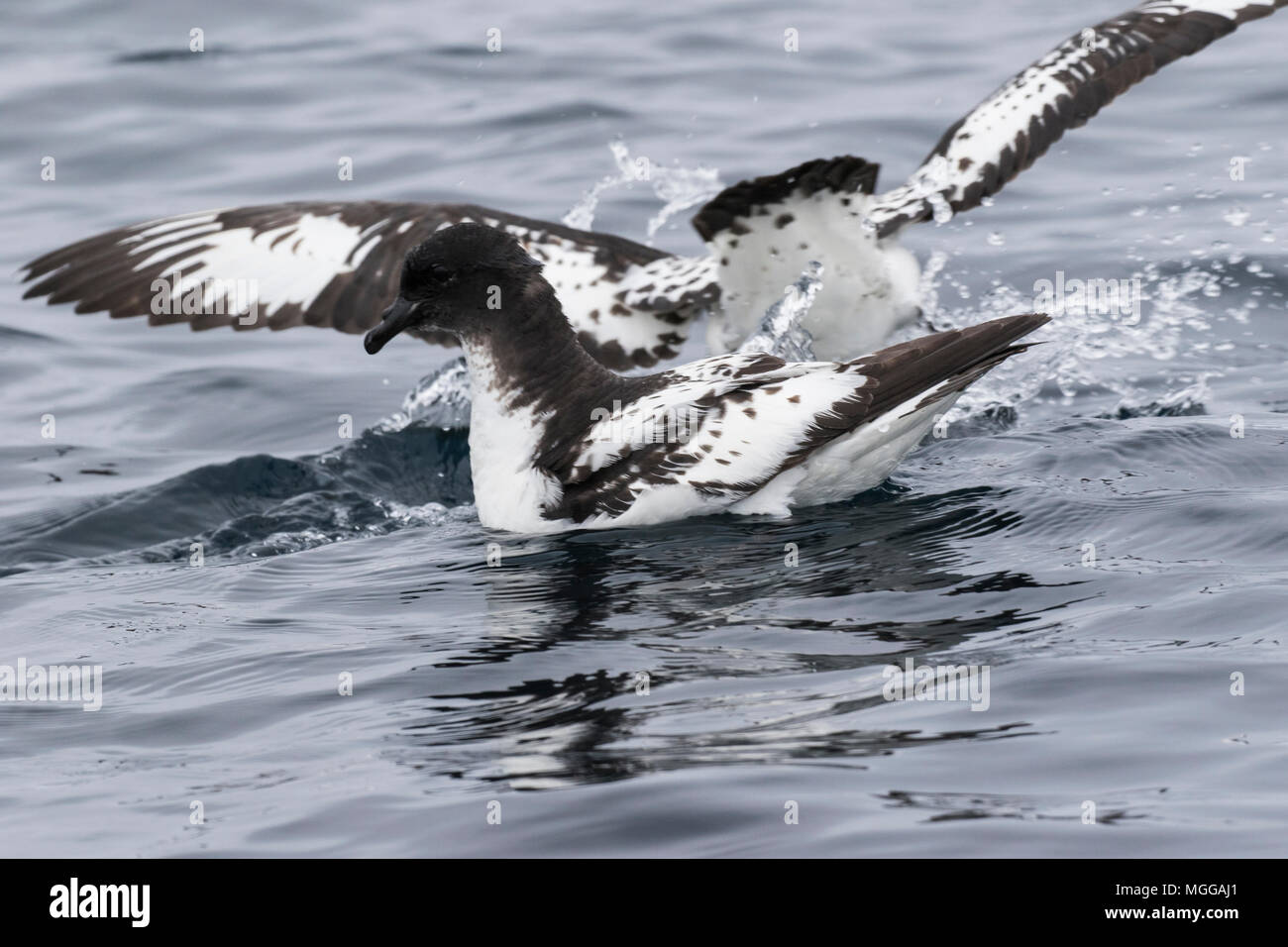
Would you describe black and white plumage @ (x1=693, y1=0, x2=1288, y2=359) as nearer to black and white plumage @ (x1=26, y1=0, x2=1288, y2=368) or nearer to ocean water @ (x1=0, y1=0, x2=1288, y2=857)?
black and white plumage @ (x1=26, y1=0, x2=1288, y2=368)

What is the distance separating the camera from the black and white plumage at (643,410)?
308 inches

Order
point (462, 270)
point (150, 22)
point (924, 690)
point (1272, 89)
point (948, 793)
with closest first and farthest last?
point (948, 793) < point (924, 690) < point (462, 270) < point (1272, 89) < point (150, 22)

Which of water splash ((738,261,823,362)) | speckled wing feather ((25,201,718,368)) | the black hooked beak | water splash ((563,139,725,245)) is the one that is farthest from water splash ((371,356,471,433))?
water splash ((563,139,725,245))

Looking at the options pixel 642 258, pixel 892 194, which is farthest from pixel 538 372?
pixel 892 194

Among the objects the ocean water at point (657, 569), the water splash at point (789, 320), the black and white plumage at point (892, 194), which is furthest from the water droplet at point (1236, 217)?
the water splash at point (789, 320)

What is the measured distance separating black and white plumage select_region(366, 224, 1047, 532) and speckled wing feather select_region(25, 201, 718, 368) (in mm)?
1430

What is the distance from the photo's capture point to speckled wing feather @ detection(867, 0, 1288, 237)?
994 cm

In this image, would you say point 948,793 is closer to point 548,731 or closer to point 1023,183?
point 548,731

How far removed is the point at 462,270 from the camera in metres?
8.47

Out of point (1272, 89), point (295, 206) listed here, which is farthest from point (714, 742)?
point (1272, 89)

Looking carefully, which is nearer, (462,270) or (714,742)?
(714,742)

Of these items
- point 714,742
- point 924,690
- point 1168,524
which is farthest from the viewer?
point 1168,524

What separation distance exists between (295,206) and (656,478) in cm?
368

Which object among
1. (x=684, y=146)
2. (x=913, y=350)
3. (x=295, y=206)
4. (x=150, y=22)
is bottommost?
(x=913, y=350)
